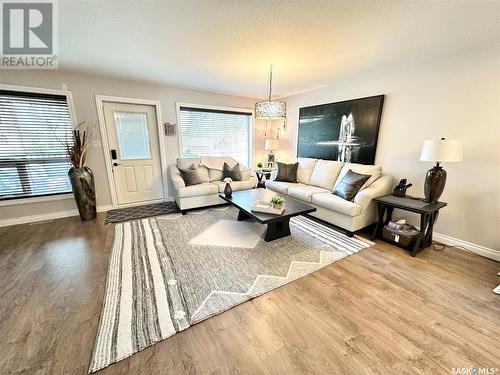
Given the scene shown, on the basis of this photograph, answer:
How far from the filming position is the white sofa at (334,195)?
2.68 m

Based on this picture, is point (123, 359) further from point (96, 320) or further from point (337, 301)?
point (337, 301)

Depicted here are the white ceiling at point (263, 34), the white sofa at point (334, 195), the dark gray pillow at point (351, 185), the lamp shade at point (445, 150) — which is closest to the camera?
the white ceiling at point (263, 34)

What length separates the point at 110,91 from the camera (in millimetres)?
3461

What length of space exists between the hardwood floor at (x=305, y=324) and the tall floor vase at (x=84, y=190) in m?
1.06

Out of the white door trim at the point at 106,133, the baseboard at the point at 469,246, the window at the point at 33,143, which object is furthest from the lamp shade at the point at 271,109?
the window at the point at 33,143

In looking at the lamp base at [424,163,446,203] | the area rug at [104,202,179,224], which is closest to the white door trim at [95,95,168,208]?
the area rug at [104,202,179,224]

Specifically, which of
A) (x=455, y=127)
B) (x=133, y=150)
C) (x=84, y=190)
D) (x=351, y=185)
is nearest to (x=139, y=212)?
(x=84, y=190)

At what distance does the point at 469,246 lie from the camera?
2.41 m

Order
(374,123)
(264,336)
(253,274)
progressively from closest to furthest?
(264,336) → (253,274) → (374,123)

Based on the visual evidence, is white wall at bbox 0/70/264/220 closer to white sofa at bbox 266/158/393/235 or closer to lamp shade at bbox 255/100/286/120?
lamp shade at bbox 255/100/286/120

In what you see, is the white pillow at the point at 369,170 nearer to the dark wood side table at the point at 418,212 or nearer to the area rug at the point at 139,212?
the dark wood side table at the point at 418,212

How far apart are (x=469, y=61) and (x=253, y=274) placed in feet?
11.2

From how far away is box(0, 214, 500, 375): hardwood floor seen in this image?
3.92ft

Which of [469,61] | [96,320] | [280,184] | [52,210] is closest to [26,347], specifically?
[96,320]
